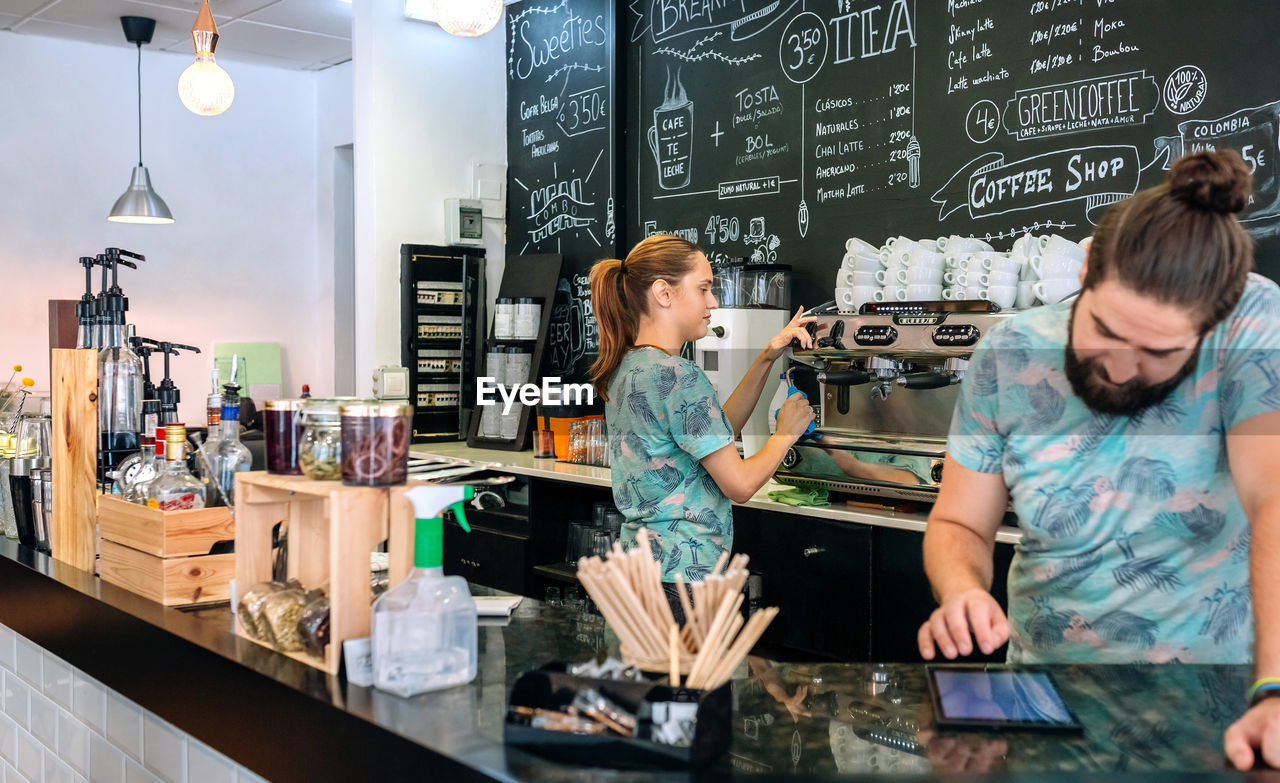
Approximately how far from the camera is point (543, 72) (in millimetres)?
5461

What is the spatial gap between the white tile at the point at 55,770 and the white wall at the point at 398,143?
3056 millimetres

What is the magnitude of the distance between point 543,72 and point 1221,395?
4370 millimetres

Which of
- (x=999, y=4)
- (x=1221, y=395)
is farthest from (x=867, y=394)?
(x=1221, y=395)

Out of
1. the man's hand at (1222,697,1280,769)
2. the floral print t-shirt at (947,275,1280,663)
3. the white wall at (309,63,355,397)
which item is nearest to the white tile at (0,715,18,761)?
the floral print t-shirt at (947,275,1280,663)

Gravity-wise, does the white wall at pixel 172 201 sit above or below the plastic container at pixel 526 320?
above

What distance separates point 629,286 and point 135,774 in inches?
56.0

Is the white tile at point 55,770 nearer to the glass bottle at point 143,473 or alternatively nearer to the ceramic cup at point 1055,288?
the glass bottle at point 143,473

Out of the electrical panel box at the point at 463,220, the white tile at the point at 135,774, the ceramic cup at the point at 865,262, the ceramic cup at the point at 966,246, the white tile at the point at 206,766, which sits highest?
the electrical panel box at the point at 463,220

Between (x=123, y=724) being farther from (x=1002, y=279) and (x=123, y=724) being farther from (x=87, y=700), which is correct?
(x=1002, y=279)

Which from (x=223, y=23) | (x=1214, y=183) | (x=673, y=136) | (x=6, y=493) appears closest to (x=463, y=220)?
(x=673, y=136)

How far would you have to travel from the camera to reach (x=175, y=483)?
6.50 feet

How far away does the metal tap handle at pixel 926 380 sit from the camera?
2994mm

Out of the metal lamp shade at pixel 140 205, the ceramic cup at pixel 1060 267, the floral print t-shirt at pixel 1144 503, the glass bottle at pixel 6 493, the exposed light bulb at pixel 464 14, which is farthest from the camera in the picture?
the metal lamp shade at pixel 140 205
